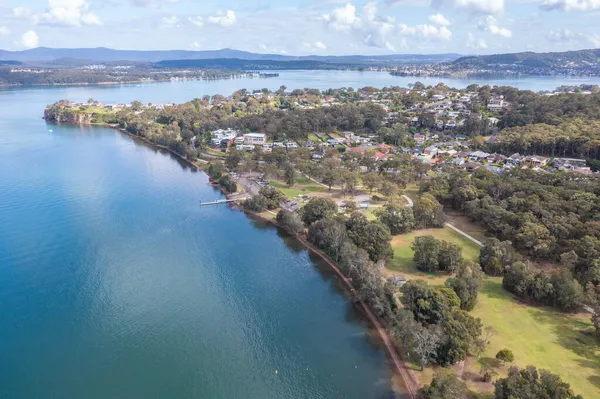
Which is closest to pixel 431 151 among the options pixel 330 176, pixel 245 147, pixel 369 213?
pixel 330 176

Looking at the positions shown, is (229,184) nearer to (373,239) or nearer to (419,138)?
(373,239)

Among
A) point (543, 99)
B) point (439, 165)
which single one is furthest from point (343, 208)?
point (543, 99)

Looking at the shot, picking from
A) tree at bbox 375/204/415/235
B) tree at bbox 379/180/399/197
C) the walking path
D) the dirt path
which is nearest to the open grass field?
the dirt path

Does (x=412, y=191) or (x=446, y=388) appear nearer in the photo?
(x=446, y=388)

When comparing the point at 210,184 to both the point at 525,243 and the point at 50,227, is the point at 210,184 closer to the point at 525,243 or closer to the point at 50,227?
the point at 50,227

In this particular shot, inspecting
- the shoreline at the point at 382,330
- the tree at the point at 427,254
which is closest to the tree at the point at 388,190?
the shoreline at the point at 382,330

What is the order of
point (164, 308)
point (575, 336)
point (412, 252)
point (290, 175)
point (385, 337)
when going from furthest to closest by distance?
1. point (290, 175)
2. point (412, 252)
3. point (164, 308)
4. point (385, 337)
5. point (575, 336)

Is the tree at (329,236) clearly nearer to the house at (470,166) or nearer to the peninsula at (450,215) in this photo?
the peninsula at (450,215)

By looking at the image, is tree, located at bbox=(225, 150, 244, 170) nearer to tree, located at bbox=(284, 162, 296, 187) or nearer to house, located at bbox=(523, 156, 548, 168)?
tree, located at bbox=(284, 162, 296, 187)

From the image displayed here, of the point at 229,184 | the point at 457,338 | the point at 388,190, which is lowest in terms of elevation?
the point at 457,338
